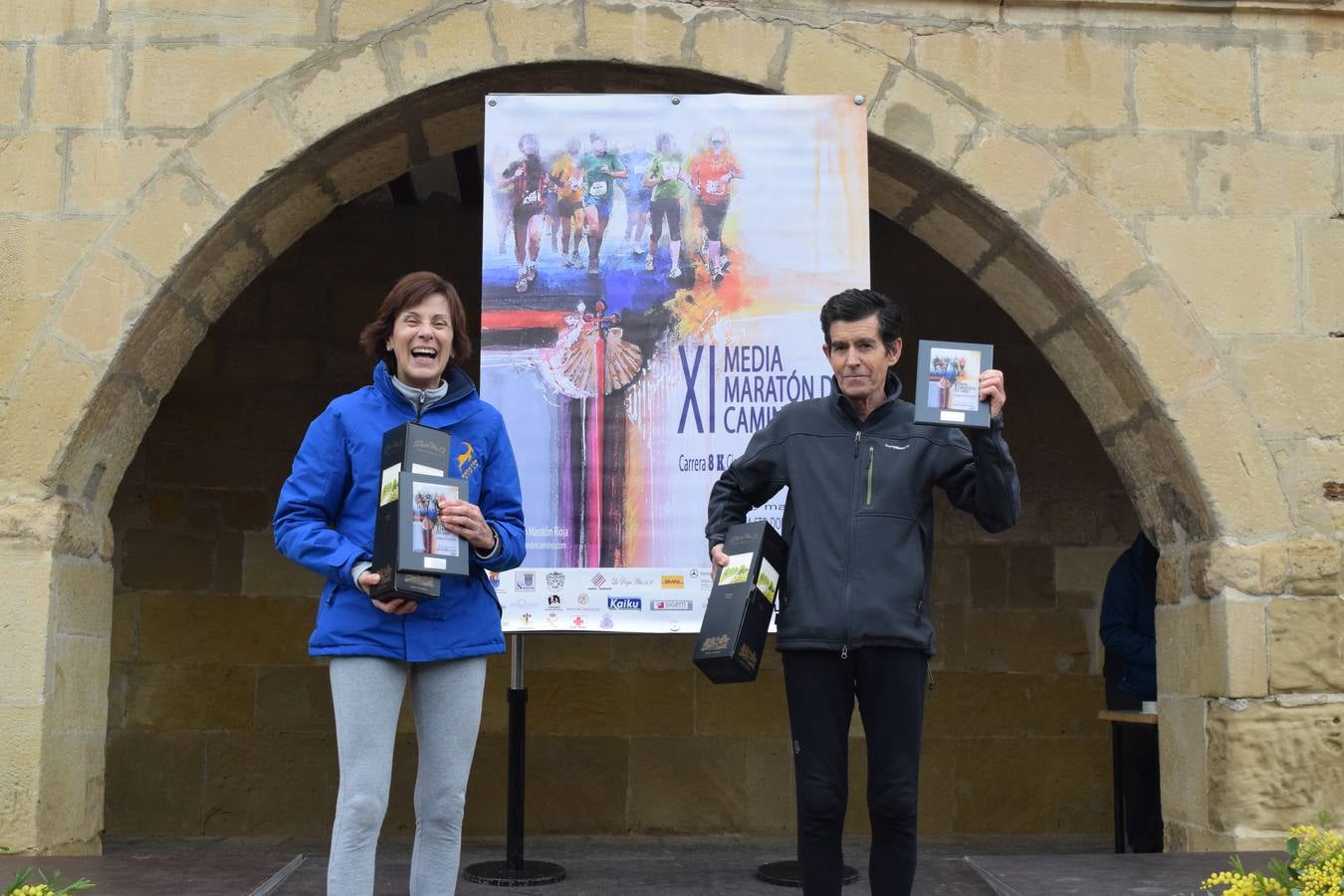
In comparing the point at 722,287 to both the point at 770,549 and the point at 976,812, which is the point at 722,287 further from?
the point at 976,812

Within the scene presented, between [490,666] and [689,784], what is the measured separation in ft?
3.14

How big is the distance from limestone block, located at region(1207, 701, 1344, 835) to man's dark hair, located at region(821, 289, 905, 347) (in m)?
1.76

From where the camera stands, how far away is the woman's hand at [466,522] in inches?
102

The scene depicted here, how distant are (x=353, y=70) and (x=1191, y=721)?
10.2ft

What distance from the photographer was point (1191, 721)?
13.2ft

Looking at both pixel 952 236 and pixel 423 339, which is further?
pixel 952 236

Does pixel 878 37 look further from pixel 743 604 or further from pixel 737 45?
pixel 743 604

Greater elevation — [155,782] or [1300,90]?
[1300,90]

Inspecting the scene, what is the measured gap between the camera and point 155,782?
5594mm

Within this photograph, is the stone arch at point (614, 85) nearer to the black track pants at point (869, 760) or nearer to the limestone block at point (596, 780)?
the black track pants at point (869, 760)

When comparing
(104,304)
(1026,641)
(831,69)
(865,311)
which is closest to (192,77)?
(104,304)

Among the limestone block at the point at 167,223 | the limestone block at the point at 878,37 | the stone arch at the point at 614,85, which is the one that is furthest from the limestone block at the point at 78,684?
the limestone block at the point at 878,37

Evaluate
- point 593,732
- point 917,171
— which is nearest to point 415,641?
point 917,171

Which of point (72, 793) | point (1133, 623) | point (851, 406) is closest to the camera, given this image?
point (851, 406)
